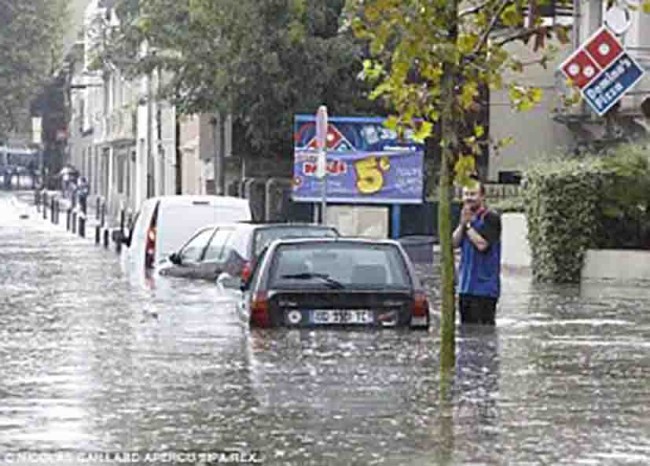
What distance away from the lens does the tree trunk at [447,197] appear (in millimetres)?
15188

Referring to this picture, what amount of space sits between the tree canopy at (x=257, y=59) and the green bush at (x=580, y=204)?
14.0 m

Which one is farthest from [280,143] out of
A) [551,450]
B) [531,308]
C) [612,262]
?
[551,450]

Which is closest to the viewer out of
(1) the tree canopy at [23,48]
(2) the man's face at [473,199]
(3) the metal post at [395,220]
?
(2) the man's face at [473,199]

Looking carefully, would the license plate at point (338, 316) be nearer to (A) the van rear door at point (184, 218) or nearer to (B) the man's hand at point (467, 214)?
(B) the man's hand at point (467, 214)

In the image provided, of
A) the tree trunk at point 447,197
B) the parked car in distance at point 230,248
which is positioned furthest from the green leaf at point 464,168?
the parked car in distance at point 230,248

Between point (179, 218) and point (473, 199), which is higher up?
point (473, 199)

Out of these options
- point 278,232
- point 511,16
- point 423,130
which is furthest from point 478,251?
point 278,232

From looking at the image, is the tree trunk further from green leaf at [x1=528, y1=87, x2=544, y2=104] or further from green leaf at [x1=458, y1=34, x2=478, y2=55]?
green leaf at [x1=528, y1=87, x2=544, y2=104]

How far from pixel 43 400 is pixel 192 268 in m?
14.5

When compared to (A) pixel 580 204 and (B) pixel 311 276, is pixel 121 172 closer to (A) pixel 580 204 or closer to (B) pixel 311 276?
(A) pixel 580 204

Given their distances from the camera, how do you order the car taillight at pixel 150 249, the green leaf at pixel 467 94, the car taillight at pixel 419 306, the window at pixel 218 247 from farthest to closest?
1. the car taillight at pixel 150 249
2. the window at pixel 218 247
3. the car taillight at pixel 419 306
4. the green leaf at pixel 467 94

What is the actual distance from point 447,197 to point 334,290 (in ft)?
10.6

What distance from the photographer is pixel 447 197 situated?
51.1ft

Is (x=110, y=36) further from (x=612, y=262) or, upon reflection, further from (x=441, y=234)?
(x=441, y=234)
